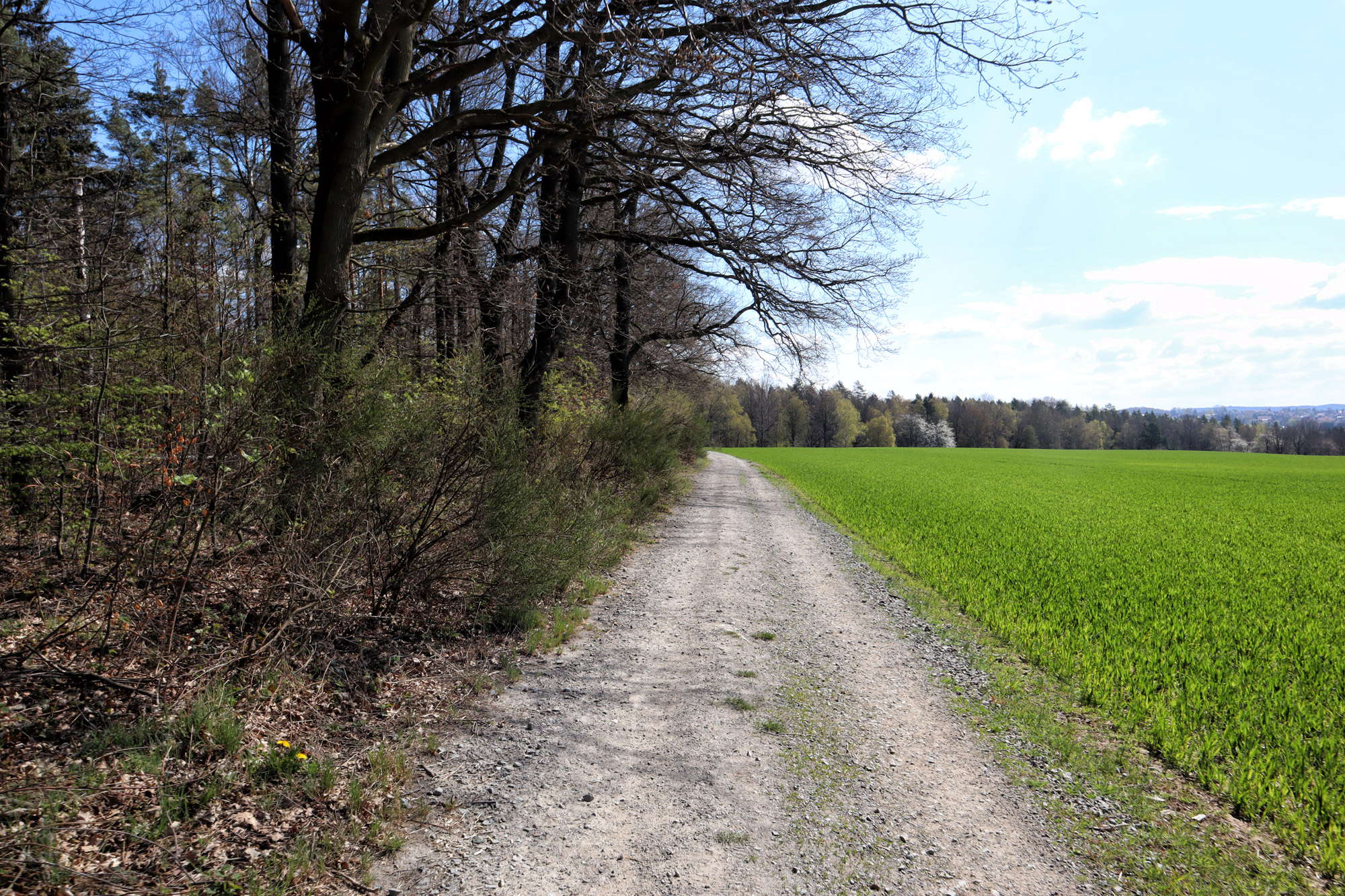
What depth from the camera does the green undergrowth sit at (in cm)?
306

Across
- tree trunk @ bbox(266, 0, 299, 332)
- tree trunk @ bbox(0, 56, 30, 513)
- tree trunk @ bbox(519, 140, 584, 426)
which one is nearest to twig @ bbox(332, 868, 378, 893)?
tree trunk @ bbox(0, 56, 30, 513)

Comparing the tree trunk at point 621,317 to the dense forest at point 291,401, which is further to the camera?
the tree trunk at point 621,317

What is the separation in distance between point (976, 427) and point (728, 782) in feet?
435

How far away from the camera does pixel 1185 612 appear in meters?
7.76

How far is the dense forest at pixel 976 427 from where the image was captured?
105 metres

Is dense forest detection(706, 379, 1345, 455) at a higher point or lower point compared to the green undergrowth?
higher

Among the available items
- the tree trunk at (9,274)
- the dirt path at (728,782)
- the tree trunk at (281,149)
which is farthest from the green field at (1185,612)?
the tree trunk at (281,149)

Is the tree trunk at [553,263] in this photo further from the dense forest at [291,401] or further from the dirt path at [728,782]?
the dirt path at [728,782]

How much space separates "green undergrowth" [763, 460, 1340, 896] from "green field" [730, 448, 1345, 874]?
6.5 inches

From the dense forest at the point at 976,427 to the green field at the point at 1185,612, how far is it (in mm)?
72167

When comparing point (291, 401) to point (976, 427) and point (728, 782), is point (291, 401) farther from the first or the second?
point (976, 427)

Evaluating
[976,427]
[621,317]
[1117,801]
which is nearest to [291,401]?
[1117,801]

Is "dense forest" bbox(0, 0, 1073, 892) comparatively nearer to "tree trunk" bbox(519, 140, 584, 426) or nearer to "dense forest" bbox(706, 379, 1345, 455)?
"tree trunk" bbox(519, 140, 584, 426)

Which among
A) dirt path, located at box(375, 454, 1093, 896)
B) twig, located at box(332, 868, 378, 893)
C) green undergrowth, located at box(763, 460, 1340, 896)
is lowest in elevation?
green undergrowth, located at box(763, 460, 1340, 896)
